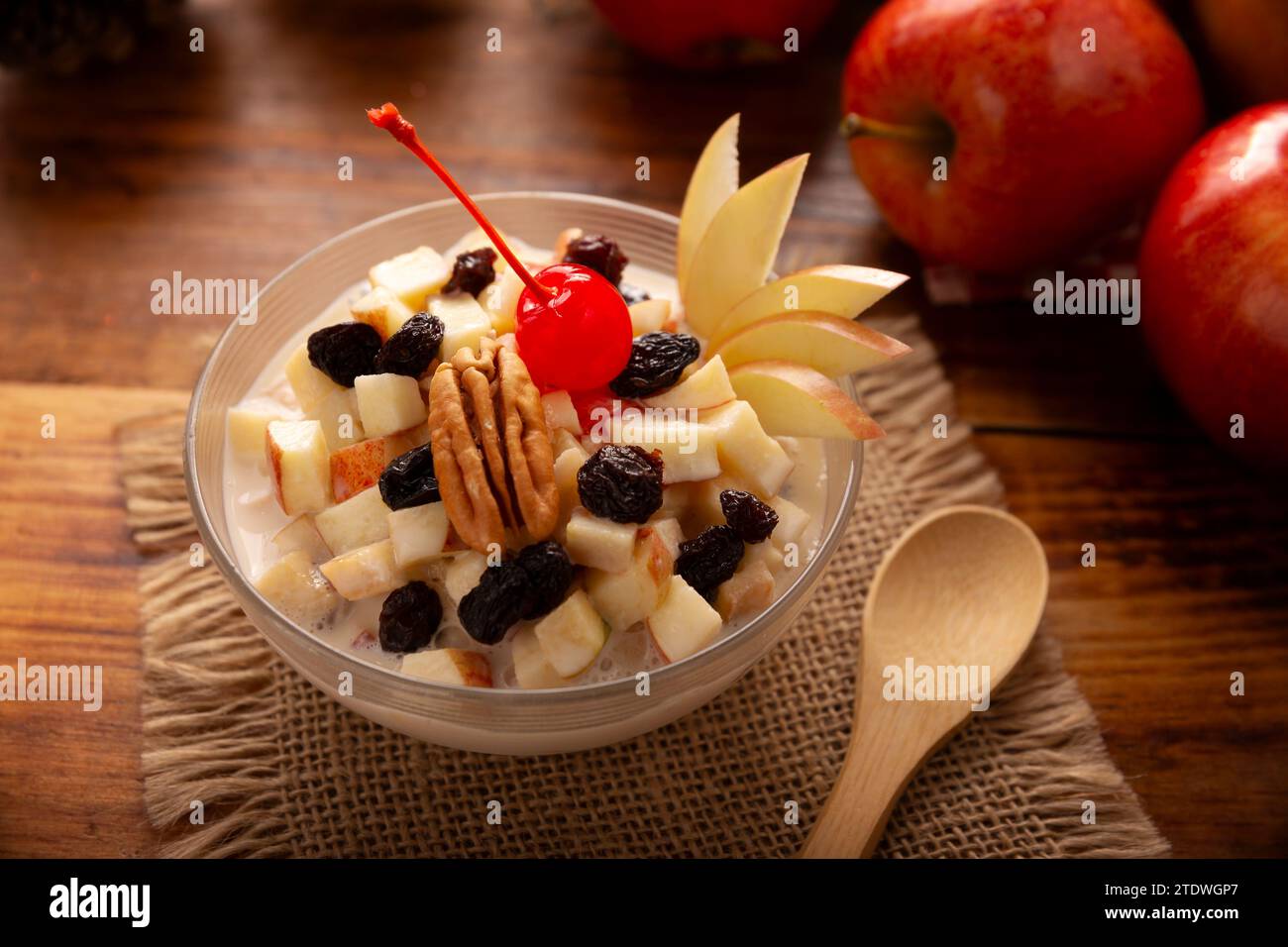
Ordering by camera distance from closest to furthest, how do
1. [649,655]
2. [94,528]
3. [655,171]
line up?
[649,655] < [94,528] < [655,171]

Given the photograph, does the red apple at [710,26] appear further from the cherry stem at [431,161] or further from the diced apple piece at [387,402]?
the diced apple piece at [387,402]

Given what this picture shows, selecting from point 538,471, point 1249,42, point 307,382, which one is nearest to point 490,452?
point 538,471

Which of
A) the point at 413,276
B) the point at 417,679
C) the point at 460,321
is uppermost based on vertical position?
the point at 413,276

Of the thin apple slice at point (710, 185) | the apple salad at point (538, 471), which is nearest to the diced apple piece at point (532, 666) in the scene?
the apple salad at point (538, 471)

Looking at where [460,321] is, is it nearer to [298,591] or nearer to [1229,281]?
[298,591]

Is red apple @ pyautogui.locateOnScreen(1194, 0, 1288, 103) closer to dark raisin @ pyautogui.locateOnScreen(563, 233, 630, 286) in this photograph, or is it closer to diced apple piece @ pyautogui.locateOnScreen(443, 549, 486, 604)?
dark raisin @ pyautogui.locateOnScreen(563, 233, 630, 286)
